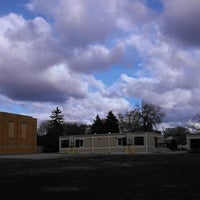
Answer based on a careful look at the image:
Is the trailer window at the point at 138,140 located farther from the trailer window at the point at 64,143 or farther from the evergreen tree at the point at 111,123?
the evergreen tree at the point at 111,123

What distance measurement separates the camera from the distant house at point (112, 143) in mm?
77312

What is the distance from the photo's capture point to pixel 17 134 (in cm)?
8431

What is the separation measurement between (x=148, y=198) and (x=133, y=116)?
10769 centimetres

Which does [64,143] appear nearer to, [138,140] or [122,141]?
[122,141]

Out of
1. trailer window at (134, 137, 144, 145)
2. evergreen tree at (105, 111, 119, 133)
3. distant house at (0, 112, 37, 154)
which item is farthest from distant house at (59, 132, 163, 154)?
evergreen tree at (105, 111, 119, 133)

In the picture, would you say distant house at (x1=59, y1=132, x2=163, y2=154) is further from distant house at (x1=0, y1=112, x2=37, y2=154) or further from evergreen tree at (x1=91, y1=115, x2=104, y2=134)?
evergreen tree at (x1=91, y1=115, x2=104, y2=134)

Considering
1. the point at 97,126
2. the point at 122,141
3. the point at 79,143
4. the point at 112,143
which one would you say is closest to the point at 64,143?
the point at 79,143

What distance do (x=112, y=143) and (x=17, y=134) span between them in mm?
21304

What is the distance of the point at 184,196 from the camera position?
1158 cm

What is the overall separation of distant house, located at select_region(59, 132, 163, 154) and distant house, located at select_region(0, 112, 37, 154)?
7687mm

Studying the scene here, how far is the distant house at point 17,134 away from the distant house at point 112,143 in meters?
7.69

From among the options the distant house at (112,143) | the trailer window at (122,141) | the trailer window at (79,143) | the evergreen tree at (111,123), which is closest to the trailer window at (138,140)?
the distant house at (112,143)

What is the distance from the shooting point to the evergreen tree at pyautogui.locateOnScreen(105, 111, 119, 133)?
115 meters

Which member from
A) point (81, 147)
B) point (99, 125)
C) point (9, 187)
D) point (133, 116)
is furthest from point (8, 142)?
point (9, 187)
